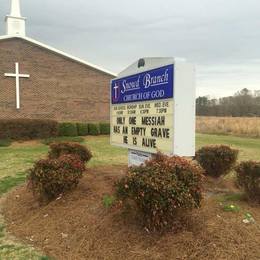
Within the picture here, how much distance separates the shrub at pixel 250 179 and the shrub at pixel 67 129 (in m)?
17.0

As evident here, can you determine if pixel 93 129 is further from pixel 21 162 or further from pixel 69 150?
pixel 69 150

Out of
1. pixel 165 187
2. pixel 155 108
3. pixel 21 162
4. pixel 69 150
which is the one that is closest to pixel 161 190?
pixel 165 187

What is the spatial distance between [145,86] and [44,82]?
59.8 ft

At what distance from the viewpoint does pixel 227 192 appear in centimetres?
750

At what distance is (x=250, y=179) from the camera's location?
6391 millimetres

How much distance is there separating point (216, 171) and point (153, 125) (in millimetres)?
2315

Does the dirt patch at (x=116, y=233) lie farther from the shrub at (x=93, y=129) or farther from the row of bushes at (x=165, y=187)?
the shrub at (x=93, y=129)

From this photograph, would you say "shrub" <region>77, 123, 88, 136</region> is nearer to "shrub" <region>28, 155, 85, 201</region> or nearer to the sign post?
the sign post

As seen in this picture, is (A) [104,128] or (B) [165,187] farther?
(A) [104,128]

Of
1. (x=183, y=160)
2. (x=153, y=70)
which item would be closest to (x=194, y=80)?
(x=153, y=70)

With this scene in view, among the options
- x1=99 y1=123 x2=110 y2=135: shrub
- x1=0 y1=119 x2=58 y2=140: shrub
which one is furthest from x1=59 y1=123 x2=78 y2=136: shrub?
x1=99 y1=123 x2=110 y2=135: shrub

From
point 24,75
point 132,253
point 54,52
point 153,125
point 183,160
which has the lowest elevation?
point 132,253

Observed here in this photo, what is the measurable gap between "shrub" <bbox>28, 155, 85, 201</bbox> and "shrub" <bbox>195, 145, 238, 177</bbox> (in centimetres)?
271

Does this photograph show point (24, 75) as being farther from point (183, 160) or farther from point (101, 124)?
point (183, 160)
